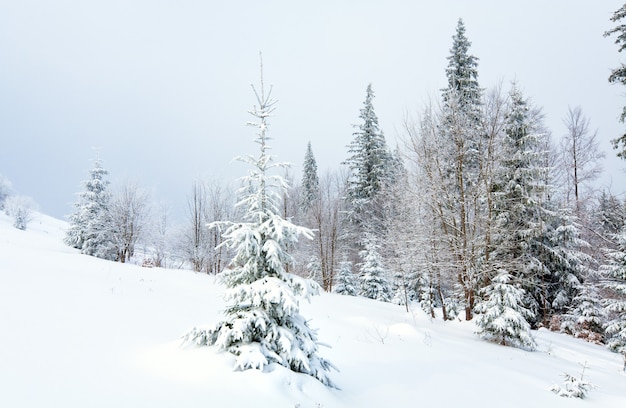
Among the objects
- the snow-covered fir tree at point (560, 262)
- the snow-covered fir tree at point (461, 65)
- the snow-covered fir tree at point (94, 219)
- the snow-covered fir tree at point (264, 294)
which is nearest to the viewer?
the snow-covered fir tree at point (264, 294)

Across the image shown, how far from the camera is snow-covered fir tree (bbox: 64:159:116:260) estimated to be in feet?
86.2

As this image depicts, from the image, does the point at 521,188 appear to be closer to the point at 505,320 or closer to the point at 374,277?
the point at 505,320

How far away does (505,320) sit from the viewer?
33.9 ft

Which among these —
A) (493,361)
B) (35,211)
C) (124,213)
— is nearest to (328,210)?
(124,213)

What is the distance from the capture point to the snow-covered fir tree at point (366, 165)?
30.8 meters

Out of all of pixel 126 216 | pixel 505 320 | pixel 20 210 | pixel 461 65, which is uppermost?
pixel 461 65

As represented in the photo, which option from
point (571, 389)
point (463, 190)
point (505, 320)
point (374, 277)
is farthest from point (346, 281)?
point (571, 389)

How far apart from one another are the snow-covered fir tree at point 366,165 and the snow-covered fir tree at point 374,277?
448 centimetres

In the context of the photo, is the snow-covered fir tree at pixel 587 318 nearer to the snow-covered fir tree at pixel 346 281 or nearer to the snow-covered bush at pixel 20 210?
the snow-covered fir tree at pixel 346 281

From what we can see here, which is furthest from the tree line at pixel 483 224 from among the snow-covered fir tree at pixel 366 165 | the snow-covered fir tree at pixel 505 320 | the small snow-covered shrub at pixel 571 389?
the small snow-covered shrub at pixel 571 389

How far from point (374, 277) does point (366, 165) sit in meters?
11.3

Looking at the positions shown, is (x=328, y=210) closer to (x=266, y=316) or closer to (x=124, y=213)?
(x=124, y=213)

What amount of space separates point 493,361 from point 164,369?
7939 millimetres

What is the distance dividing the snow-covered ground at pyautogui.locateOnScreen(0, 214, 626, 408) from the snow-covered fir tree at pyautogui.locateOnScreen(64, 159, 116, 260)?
16219 mm
